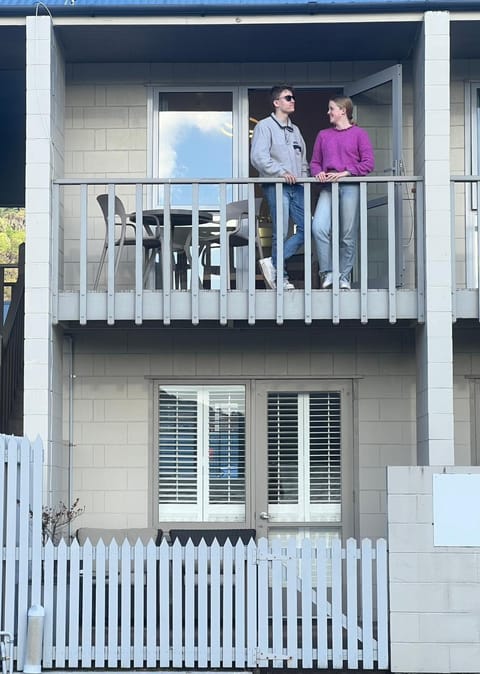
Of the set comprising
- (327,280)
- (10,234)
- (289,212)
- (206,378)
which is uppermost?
(10,234)

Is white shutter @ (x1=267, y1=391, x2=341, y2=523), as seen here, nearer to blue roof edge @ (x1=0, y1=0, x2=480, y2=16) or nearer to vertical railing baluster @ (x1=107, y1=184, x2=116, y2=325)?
vertical railing baluster @ (x1=107, y1=184, x2=116, y2=325)

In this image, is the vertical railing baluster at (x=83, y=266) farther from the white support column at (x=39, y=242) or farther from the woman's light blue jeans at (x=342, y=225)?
the woman's light blue jeans at (x=342, y=225)

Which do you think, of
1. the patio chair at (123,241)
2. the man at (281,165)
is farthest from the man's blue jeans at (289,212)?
the patio chair at (123,241)

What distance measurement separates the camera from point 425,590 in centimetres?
Result: 971

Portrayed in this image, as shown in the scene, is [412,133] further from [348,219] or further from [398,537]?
[398,537]

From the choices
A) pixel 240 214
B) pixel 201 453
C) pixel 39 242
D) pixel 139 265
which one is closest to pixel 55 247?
pixel 39 242

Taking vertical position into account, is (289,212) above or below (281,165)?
below

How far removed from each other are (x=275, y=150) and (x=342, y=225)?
0.99 meters

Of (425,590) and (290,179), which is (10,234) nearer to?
(290,179)

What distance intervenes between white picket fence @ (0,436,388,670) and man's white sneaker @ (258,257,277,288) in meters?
2.71

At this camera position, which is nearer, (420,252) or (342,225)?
(420,252)

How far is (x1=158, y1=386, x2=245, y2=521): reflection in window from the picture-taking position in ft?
40.8

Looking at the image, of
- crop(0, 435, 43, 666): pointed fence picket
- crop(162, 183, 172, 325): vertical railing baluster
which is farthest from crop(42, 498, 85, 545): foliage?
crop(162, 183, 172, 325): vertical railing baluster

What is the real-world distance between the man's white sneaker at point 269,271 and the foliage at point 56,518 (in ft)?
9.51
